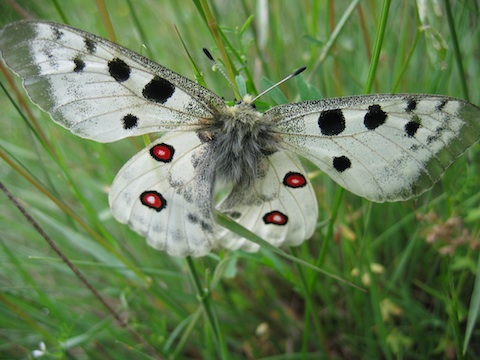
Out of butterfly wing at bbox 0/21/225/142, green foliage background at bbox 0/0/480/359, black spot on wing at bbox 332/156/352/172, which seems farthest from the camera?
green foliage background at bbox 0/0/480/359

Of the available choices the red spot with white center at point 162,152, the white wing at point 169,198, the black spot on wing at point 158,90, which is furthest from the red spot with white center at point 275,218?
the black spot on wing at point 158,90

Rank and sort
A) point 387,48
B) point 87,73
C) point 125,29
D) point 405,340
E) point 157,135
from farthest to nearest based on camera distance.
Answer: point 125,29 → point 387,48 → point 405,340 → point 157,135 → point 87,73

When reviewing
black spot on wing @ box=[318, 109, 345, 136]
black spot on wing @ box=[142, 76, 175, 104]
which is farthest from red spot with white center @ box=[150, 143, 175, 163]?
black spot on wing @ box=[318, 109, 345, 136]

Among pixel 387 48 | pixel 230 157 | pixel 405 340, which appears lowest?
pixel 405 340

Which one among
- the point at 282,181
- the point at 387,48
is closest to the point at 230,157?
the point at 282,181

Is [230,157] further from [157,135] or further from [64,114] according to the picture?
[64,114]

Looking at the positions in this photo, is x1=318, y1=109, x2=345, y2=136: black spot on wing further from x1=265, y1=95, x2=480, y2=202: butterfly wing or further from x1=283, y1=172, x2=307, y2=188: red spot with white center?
x1=283, y1=172, x2=307, y2=188: red spot with white center
